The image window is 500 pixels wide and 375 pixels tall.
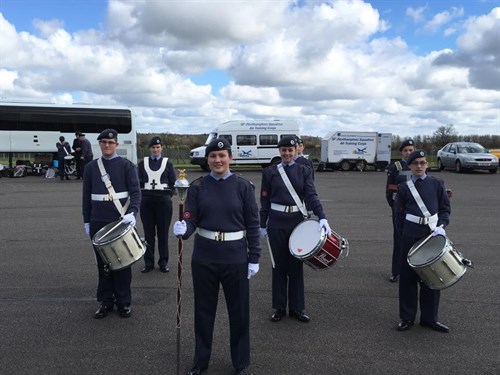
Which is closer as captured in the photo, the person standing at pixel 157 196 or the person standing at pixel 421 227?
the person standing at pixel 421 227

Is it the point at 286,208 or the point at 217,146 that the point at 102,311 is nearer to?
the point at 286,208

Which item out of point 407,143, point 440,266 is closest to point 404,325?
point 440,266

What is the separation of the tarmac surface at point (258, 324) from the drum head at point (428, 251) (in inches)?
30.1

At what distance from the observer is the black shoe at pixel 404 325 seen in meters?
4.89

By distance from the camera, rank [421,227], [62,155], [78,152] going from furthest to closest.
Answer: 1. [62,155]
2. [78,152]
3. [421,227]

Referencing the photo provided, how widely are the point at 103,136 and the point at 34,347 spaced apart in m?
2.17

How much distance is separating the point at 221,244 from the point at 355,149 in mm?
26869

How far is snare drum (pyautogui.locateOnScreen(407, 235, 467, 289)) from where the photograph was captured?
454 cm

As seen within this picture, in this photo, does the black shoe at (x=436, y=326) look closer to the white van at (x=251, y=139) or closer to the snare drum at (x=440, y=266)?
the snare drum at (x=440, y=266)

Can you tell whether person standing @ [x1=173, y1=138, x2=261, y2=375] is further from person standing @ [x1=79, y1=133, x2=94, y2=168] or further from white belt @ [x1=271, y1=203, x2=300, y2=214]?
person standing @ [x1=79, y1=133, x2=94, y2=168]

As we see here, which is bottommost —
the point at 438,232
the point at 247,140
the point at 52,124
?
the point at 438,232

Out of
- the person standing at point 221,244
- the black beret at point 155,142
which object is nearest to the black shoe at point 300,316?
the person standing at point 221,244

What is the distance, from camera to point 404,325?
4.91m

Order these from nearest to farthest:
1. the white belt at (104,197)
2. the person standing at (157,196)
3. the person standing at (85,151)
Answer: the white belt at (104,197) → the person standing at (157,196) → the person standing at (85,151)
